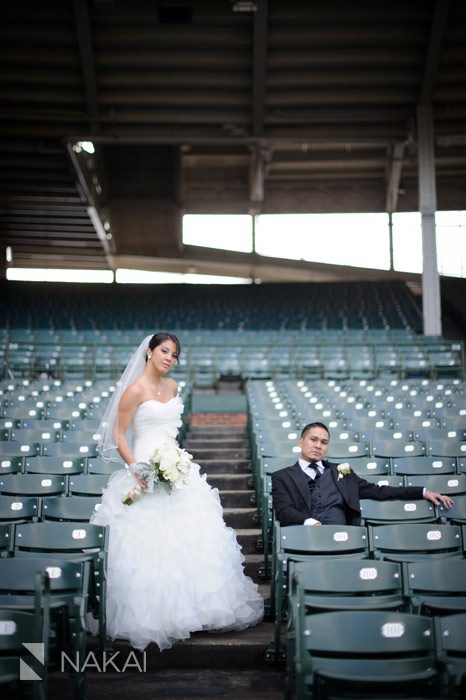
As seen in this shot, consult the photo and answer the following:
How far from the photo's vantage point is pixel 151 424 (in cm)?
513

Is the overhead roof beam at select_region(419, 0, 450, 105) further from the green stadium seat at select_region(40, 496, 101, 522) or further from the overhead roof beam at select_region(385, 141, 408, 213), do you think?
the green stadium seat at select_region(40, 496, 101, 522)

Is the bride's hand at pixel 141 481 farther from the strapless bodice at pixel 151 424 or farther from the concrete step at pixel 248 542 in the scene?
the concrete step at pixel 248 542

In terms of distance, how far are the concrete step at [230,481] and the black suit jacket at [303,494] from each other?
8.68 feet

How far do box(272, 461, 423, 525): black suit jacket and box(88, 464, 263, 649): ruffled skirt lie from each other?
1.38ft

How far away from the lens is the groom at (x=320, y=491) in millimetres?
5152

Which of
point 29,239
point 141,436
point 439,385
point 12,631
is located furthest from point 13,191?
point 12,631

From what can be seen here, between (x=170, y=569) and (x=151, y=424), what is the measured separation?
99 centimetres

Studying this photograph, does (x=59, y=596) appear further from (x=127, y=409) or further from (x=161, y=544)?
(x=127, y=409)

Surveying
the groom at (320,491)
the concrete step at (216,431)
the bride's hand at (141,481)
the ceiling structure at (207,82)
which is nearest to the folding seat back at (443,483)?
the groom at (320,491)

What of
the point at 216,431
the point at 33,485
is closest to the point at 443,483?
the point at 33,485

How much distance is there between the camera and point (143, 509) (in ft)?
16.1

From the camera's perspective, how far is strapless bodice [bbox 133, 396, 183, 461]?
16.7 feet

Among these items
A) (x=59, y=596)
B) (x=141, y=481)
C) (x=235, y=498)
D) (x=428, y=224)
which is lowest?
(x=59, y=596)

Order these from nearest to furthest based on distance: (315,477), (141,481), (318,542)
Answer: (318,542) → (141,481) → (315,477)
